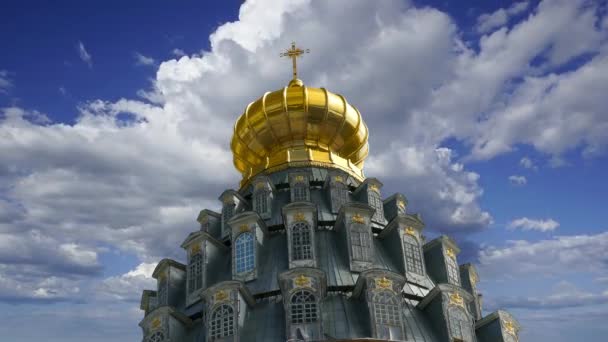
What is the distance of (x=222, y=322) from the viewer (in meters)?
23.3

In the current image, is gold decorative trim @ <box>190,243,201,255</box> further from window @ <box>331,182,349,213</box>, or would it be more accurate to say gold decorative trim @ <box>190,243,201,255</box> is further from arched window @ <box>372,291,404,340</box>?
arched window @ <box>372,291,404,340</box>

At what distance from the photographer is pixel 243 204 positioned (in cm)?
3119

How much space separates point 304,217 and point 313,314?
5.18m

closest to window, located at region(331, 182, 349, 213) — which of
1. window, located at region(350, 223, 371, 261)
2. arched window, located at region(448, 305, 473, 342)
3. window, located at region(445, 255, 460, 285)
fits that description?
window, located at region(350, 223, 371, 261)

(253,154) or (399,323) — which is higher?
(253,154)

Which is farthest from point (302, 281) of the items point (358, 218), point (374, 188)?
point (374, 188)

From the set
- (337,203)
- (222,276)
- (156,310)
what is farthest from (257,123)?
(156,310)

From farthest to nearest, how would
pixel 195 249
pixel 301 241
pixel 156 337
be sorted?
pixel 195 249
pixel 301 241
pixel 156 337

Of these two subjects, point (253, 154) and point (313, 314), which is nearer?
point (313, 314)

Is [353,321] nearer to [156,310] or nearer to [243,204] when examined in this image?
[156,310]

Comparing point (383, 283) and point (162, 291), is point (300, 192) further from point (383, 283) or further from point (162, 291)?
point (383, 283)

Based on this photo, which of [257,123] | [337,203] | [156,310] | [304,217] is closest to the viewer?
[156,310]

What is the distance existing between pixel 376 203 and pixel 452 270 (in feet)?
15.7

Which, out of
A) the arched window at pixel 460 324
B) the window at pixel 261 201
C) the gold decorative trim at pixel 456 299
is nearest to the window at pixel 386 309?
the arched window at pixel 460 324
